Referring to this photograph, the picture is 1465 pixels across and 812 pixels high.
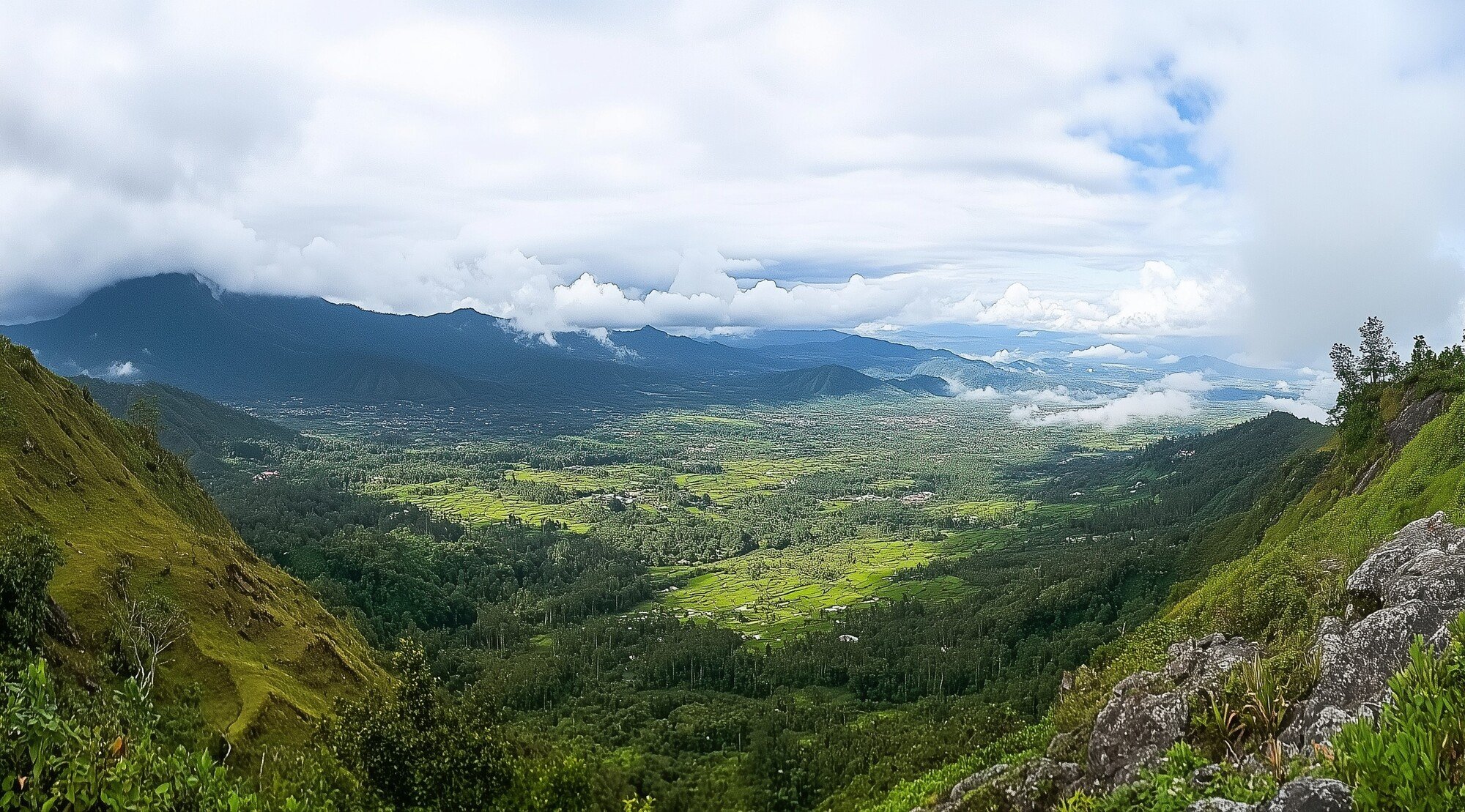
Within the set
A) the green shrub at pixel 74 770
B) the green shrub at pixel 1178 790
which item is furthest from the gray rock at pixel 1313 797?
the green shrub at pixel 74 770

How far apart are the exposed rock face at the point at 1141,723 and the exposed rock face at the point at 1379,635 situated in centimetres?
396

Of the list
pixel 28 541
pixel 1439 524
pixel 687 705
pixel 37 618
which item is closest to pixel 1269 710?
pixel 1439 524

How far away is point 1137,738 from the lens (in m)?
25.0

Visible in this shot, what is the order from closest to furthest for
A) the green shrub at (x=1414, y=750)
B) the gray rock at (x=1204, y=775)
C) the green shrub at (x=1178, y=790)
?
the green shrub at (x=1414, y=750)
the green shrub at (x=1178, y=790)
the gray rock at (x=1204, y=775)

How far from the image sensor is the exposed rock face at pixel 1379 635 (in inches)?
754

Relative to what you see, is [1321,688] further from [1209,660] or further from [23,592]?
[23,592]

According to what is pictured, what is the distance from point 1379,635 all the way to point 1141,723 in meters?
7.50

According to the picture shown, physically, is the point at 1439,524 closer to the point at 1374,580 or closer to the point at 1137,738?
the point at 1374,580

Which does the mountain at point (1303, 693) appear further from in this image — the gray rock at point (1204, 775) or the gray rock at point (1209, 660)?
the gray rock at point (1209, 660)

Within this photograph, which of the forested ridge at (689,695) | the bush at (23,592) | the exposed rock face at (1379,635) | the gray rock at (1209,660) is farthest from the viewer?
the bush at (23,592)

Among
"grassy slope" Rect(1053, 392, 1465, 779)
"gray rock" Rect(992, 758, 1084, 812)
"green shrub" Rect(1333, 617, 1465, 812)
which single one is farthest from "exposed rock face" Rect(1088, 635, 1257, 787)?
"green shrub" Rect(1333, 617, 1465, 812)

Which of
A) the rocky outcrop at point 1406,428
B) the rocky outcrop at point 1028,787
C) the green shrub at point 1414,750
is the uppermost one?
the rocky outcrop at point 1406,428

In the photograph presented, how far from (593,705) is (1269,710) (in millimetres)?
136464

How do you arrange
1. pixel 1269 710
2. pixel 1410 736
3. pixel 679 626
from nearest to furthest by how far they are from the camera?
pixel 1410 736 → pixel 1269 710 → pixel 679 626
